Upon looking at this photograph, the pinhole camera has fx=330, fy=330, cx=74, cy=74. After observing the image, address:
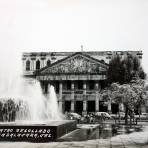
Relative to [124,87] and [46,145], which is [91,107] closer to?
[124,87]

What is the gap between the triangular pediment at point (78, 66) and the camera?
240 feet

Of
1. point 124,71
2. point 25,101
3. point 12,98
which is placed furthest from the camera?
point 124,71

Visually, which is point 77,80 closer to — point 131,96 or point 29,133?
point 131,96

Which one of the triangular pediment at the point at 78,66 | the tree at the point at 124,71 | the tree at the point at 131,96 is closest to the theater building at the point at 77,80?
the triangular pediment at the point at 78,66

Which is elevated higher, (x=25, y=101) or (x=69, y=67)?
(x=69, y=67)

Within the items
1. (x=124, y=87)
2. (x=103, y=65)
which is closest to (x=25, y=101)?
(x=124, y=87)

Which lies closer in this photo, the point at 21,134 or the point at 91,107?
the point at 21,134

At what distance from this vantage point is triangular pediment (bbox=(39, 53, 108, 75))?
240ft

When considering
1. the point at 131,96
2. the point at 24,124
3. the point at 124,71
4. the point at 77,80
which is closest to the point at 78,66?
the point at 77,80

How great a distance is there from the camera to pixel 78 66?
7388 cm

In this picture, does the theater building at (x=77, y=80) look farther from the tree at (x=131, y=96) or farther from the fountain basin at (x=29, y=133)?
the fountain basin at (x=29, y=133)

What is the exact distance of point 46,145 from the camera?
14.3 metres

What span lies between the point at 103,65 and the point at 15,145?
59.4 metres

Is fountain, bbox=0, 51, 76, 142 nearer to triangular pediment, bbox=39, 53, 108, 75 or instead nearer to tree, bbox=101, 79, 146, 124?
tree, bbox=101, 79, 146, 124
